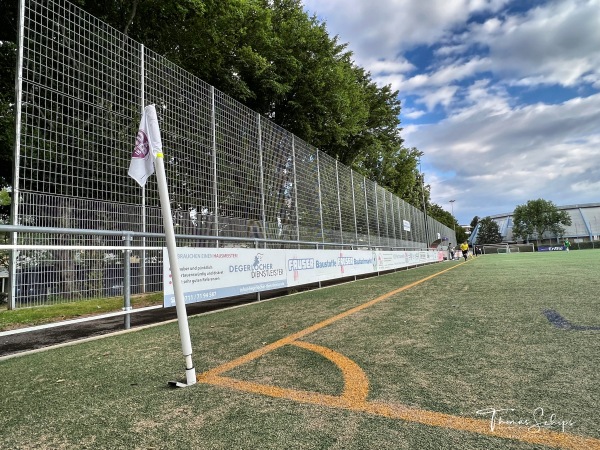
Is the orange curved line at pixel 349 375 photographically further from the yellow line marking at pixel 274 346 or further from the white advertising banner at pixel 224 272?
the white advertising banner at pixel 224 272

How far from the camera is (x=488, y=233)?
463 feet

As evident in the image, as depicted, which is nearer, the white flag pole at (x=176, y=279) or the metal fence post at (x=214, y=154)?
the white flag pole at (x=176, y=279)

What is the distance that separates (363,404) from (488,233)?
6164 inches

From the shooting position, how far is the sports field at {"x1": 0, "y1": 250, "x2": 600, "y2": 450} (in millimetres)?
1891

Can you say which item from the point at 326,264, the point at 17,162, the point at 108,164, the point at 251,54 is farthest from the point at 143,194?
the point at 251,54

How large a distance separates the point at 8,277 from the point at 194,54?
38.7 ft

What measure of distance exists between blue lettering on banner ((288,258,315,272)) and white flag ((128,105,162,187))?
601 cm

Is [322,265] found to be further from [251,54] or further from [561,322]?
[251,54]

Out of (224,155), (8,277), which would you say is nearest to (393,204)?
(224,155)

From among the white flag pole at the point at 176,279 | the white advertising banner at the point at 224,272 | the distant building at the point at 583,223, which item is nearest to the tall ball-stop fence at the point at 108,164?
the white advertising banner at the point at 224,272

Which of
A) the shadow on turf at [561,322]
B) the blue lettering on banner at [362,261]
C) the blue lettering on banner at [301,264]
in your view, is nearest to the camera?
the shadow on turf at [561,322]

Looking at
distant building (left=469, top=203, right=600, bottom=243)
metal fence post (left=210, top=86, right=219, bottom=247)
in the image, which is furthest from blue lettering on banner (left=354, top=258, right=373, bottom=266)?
distant building (left=469, top=203, right=600, bottom=243)

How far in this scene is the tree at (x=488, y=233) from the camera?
13788 centimetres

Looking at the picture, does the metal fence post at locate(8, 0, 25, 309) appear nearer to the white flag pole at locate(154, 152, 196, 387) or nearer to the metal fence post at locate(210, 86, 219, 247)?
the white flag pole at locate(154, 152, 196, 387)
